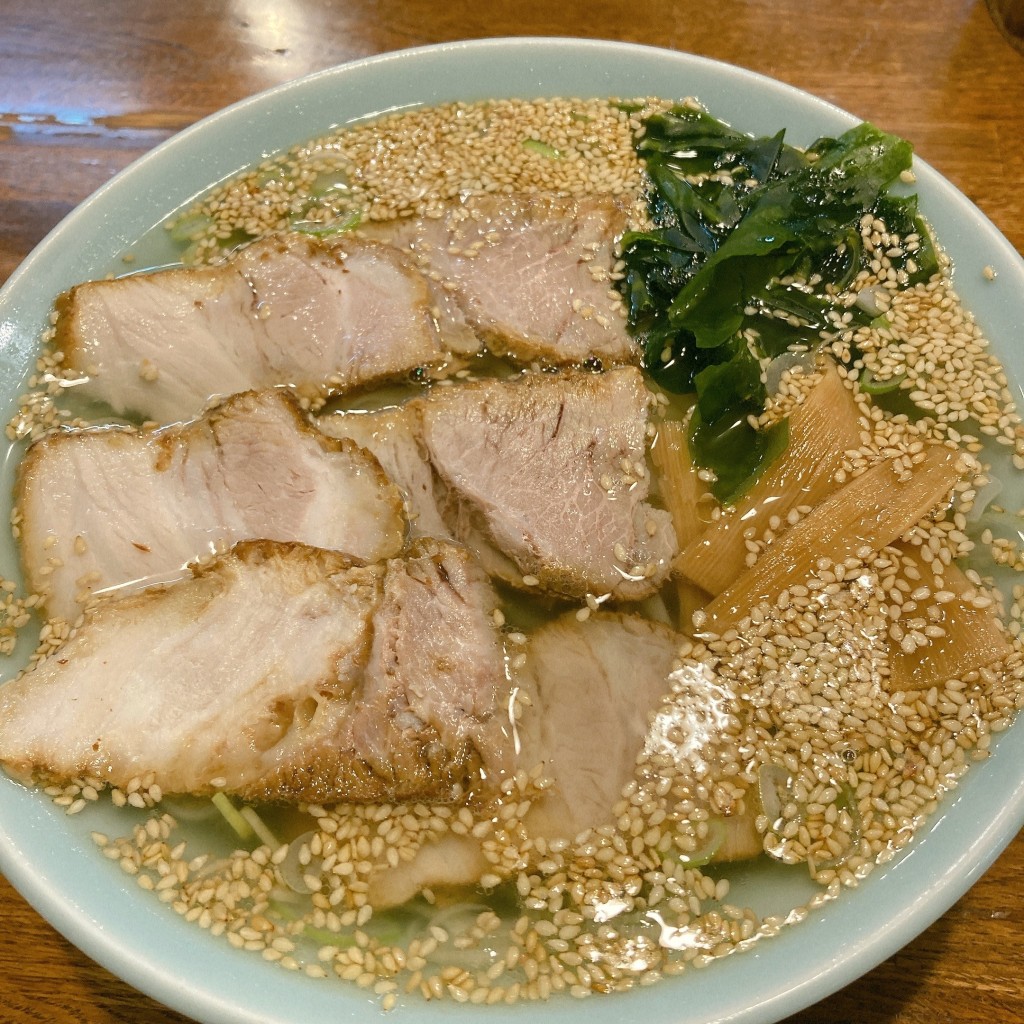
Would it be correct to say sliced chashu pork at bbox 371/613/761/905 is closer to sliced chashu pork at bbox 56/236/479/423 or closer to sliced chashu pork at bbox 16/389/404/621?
sliced chashu pork at bbox 16/389/404/621

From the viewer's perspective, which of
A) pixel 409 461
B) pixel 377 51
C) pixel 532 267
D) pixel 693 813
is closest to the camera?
pixel 693 813

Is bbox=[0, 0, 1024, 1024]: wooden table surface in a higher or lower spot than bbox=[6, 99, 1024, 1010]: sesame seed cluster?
higher

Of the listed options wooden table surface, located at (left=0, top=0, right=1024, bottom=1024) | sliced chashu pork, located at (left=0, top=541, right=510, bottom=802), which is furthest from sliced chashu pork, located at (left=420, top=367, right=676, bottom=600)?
wooden table surface, located at (left=0, top=0, right=1024, bottom=1024)

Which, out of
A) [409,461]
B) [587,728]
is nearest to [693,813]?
[587,728]

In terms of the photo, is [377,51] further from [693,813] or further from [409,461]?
[693,813]

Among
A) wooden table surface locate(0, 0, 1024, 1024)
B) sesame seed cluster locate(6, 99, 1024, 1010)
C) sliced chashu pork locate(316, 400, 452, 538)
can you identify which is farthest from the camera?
wooden table surface locate(0, 0, 1024, 1024)

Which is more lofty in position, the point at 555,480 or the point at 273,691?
the point at 555,480
